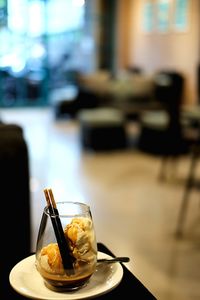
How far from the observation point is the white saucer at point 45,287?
1050 millimetres

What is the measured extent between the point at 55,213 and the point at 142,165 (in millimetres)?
4101

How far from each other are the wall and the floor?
2.16 m

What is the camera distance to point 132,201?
3.99m

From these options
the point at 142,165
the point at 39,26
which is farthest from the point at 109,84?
the point at 39,26

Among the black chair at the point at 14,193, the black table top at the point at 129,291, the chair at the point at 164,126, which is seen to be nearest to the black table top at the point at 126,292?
the black table top at the point at 129,291

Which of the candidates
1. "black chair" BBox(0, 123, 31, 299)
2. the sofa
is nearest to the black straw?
"black chair" BBox(0, 123, 31, 299)

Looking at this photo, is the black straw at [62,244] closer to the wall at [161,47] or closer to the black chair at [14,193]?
the black chair at [14,193]

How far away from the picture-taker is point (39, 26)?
9320mm

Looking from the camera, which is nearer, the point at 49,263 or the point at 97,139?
the point at 49,263

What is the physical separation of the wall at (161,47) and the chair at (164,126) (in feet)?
0.93

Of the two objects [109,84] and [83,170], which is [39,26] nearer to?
[109,84]

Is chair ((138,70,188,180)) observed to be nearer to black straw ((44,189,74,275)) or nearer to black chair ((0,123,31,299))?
black chair ((0,123,31,299))

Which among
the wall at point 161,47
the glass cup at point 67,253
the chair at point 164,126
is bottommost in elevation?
the chair at point 164,126

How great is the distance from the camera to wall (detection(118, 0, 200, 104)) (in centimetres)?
775
